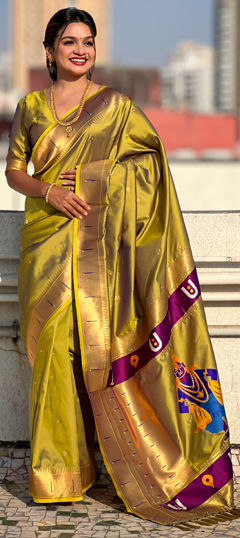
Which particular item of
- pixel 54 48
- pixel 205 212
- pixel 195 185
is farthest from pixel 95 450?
pixel 195 185

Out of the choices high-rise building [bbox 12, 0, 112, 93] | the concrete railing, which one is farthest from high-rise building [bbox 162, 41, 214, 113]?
the concrete railing

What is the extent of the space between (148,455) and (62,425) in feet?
0.84

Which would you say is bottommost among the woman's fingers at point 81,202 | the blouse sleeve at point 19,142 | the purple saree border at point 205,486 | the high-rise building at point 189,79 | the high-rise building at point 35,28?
the high-rise building at point 189,79

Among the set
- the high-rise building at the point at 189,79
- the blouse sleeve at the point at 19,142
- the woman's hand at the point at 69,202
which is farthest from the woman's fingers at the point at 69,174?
the high-rise building at the point at 189,79

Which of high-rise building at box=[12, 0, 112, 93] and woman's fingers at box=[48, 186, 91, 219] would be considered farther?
high-rise building at box=[12, 0, 112, 93]

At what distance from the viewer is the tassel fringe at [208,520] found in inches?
93.1

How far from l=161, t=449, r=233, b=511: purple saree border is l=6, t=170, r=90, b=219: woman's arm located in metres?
0.77

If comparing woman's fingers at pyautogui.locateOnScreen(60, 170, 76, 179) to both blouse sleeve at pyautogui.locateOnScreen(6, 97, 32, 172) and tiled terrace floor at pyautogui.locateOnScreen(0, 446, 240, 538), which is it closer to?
blouse sleeve at pyautogui.locateOnScreen(6, 97, 32, 172)

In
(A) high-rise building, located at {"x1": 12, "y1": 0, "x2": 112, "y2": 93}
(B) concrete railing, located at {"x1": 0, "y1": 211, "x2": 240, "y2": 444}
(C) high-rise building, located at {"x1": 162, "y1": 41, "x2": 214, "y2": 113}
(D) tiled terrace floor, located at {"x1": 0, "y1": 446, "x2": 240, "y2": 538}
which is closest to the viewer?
(D) tiled terrace floor, located at {"x1": 0, "y1": 446, "x2": 240, "y2": 538}

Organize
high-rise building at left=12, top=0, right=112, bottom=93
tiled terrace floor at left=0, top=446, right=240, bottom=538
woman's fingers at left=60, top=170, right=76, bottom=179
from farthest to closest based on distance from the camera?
high-rise building at left=12, top=0, right=112, bottom=93, woman's fingers at left=60, top=170, right=76, bottom=179, tiled terrace floor at left=0, top=446, right=240, bottom=538

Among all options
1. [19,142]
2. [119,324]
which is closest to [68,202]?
[19,142]

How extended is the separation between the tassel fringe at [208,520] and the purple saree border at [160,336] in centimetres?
41

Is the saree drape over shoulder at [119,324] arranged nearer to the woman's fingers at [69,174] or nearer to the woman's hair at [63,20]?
the woman's fingers at [69,174]

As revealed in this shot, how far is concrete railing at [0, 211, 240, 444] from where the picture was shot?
9.13 ft
